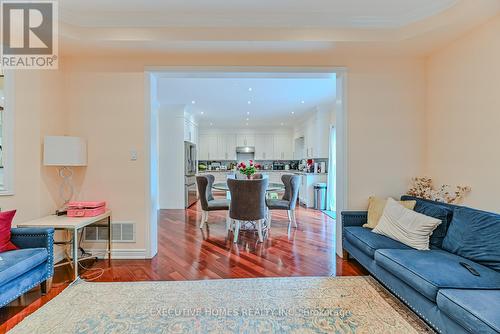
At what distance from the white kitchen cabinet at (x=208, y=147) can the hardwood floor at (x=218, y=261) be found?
213 inches

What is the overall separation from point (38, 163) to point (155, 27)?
6.57 ft

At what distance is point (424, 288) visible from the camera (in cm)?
169

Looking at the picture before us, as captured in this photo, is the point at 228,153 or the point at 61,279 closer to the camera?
the point at 61,279

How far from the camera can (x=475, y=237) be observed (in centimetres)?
207

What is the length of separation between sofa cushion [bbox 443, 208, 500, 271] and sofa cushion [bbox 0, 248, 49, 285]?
3659 millimetres

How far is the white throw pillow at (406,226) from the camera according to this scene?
231 cm

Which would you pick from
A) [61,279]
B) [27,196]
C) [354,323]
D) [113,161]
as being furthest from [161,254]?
[354,323]

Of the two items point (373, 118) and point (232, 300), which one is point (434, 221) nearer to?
point (373, 118)

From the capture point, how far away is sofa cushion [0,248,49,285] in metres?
1.84

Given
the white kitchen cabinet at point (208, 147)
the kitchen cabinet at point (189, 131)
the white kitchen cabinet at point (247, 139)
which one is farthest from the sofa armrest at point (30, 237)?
the white kitchen cabinet at point (247, 139)

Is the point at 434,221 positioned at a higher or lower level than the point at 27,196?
lower

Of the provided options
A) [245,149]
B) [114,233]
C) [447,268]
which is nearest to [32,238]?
[114,233]

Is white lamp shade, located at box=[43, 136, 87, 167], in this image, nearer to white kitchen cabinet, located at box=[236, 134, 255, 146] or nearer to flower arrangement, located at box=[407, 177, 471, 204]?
flower arrangement, located at box=[407, 177, 471, 204]

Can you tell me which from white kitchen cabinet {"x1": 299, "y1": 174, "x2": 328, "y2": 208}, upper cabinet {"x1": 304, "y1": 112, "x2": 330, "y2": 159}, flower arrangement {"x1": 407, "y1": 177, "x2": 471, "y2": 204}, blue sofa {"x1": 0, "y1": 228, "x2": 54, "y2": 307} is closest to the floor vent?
blue sofa {"x1": 0, "y1": 228, "x2": 54, "y2": 307}
